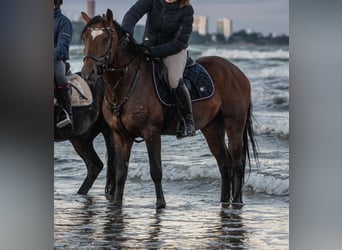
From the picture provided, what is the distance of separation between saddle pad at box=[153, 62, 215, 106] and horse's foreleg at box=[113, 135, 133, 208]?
362mm

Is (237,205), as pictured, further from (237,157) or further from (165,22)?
(165,22)

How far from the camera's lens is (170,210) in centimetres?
562

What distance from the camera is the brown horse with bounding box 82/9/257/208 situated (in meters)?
5.57

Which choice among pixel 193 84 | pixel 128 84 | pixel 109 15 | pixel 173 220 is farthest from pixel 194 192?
pixel 109 15

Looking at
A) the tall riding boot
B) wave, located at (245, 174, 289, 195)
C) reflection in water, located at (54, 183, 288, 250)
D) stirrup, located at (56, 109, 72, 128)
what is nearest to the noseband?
the tall riding boot

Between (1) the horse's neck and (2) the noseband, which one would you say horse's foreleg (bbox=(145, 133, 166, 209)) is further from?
(2) the noseband

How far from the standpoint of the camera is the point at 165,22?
5477 millimetres

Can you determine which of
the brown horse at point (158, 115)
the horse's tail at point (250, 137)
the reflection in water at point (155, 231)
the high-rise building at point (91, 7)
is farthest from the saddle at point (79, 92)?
the horse's tail at point (250, 137)
